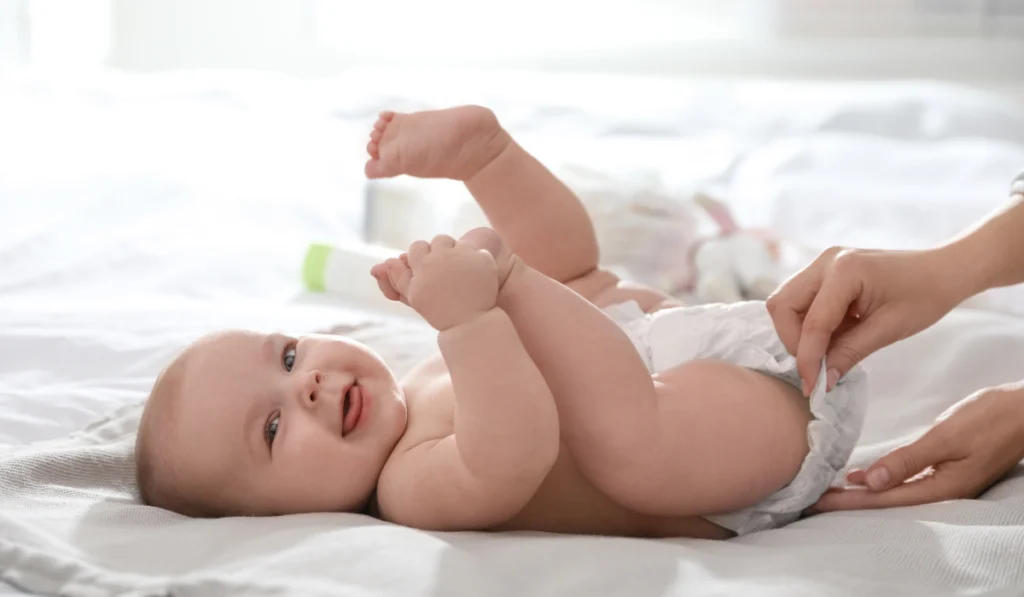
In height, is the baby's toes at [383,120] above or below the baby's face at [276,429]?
above

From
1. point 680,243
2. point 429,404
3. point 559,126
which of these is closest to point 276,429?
point 429,404

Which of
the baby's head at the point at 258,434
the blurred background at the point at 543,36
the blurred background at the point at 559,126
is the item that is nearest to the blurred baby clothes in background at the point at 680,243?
the blurred background at the point at 559,126

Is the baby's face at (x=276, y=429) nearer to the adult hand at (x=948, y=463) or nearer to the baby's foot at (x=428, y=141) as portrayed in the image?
the baby's foot at (x=428, y=141)

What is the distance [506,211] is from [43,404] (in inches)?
20.4

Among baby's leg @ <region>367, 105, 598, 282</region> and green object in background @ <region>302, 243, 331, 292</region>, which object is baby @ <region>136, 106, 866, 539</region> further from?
green object in background @ <region>302, 243, 331, 292</region>

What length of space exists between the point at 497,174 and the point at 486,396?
420 mm

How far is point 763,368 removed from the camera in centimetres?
95

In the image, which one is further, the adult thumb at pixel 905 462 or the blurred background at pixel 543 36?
the blurred background at pixel 543 36

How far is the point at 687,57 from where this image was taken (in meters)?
2.78

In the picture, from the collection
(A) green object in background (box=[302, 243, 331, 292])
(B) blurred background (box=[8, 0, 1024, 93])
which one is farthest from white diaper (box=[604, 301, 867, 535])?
(B) blurred background (box=[8, 0, 1024, 93])

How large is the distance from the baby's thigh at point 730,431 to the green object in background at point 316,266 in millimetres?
694

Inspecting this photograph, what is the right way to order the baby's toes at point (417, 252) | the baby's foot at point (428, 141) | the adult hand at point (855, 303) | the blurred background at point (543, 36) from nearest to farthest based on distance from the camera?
the baby's toes at point (417, 252) → the adult hand at point (855, 303) → the baby's foot at point (428, 141) → the blurred background at point (543, 36)

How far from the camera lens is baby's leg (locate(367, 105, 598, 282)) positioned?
1.04m

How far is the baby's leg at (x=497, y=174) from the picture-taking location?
1044 millimetres
